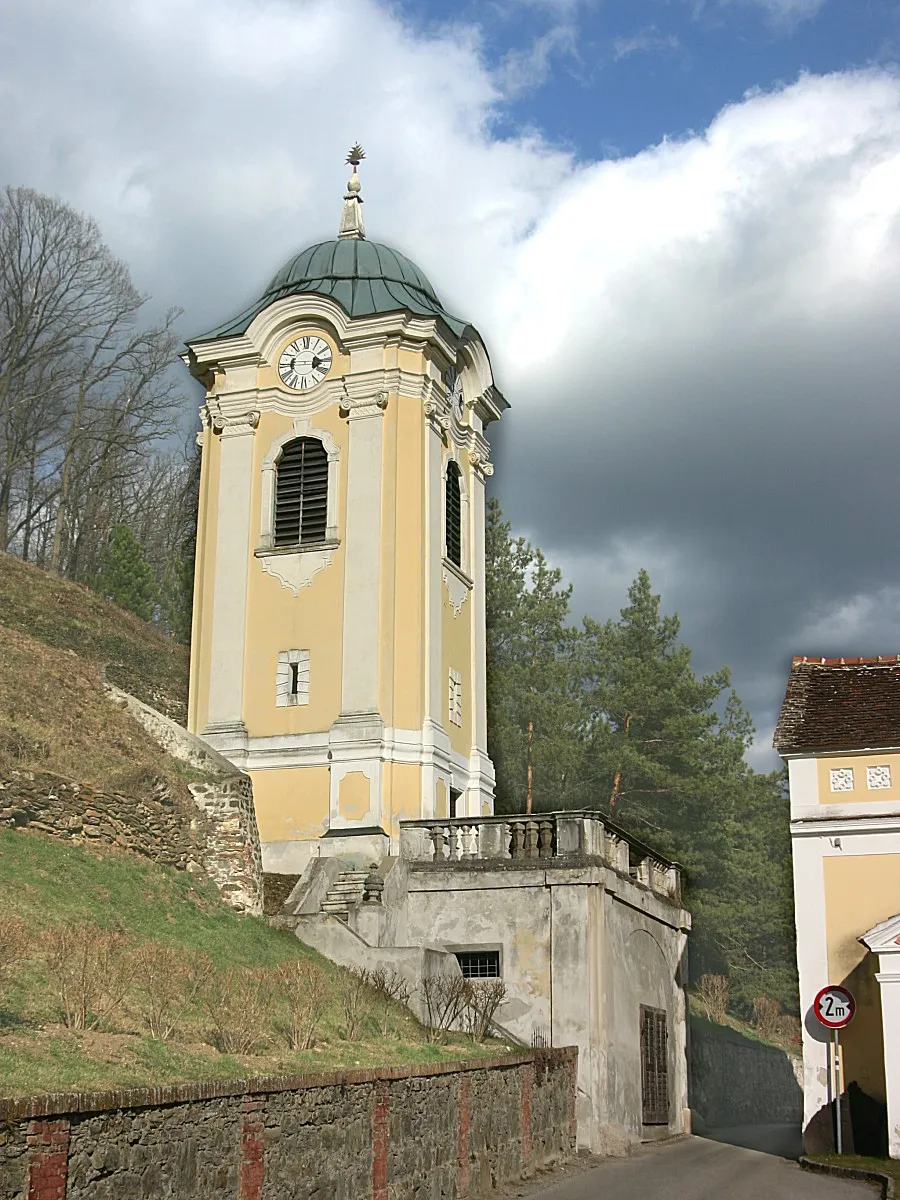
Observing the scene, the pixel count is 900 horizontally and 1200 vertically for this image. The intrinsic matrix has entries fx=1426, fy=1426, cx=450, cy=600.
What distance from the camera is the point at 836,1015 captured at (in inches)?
940

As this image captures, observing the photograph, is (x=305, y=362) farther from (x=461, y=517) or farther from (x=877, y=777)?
(x=877, y=777)

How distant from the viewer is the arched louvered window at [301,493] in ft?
103

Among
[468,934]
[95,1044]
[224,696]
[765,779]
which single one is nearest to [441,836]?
[468,934]

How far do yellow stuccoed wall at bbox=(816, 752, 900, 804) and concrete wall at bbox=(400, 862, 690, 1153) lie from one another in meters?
4.01

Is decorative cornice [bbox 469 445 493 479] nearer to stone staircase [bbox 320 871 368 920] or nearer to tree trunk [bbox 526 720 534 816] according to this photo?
tree trunk [bbox 526 720 534 816]

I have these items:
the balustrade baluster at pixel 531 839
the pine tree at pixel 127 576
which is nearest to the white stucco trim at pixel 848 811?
the balustrade baluster at pixel 531 839

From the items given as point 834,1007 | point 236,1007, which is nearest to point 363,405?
point 834,1007

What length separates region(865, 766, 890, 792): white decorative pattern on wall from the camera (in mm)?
26031

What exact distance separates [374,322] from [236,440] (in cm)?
415

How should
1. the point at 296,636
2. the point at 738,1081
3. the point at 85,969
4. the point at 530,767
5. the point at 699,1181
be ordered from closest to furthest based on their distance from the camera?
the point at 85,969 → the point at 699,1181 → the point at 296,636 → the point at 530,767 → the point at 738,1081

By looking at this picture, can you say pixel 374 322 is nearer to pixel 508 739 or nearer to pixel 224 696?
pixel 224 696

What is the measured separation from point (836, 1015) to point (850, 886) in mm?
2638

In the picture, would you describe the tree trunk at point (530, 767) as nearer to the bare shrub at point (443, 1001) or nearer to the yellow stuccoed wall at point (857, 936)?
the yellow stuccoed wall at point (857, 936)

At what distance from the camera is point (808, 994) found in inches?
990
